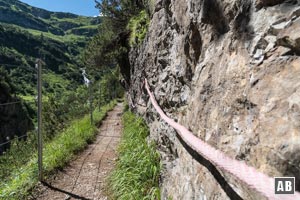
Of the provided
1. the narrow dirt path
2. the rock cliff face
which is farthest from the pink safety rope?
the narrow dirt path

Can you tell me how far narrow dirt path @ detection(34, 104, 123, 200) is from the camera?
600cm

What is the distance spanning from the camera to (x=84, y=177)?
7.05m

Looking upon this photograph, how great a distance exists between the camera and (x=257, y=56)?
254cm

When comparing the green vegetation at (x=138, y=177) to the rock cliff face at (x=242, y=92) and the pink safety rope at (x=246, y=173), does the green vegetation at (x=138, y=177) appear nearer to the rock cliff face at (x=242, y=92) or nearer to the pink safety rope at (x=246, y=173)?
the rock cliff face at (x=242, y=92)

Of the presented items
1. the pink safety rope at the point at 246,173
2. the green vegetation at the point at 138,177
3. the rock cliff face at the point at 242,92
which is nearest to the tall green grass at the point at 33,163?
the green vegetation at the point at 138,177

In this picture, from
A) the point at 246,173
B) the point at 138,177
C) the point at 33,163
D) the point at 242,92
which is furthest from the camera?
the point at 33,163

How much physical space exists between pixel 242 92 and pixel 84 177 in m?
5.24

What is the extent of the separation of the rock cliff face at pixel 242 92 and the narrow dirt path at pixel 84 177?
222 cm

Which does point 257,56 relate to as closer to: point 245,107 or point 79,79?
point 245,107

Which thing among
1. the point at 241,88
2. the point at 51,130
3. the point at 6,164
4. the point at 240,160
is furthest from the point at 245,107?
the point at 51,130

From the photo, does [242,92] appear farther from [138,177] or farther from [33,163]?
[33,163]

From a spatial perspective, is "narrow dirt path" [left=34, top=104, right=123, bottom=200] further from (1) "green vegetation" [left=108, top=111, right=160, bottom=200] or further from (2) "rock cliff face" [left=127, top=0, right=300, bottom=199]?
(2) "rock cliff face" [left=127, top=0, right=300, bottom=199]

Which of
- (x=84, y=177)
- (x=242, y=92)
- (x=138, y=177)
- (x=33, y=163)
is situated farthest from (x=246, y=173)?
(x=33, y=163)

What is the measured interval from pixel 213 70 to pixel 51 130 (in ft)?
39.2
